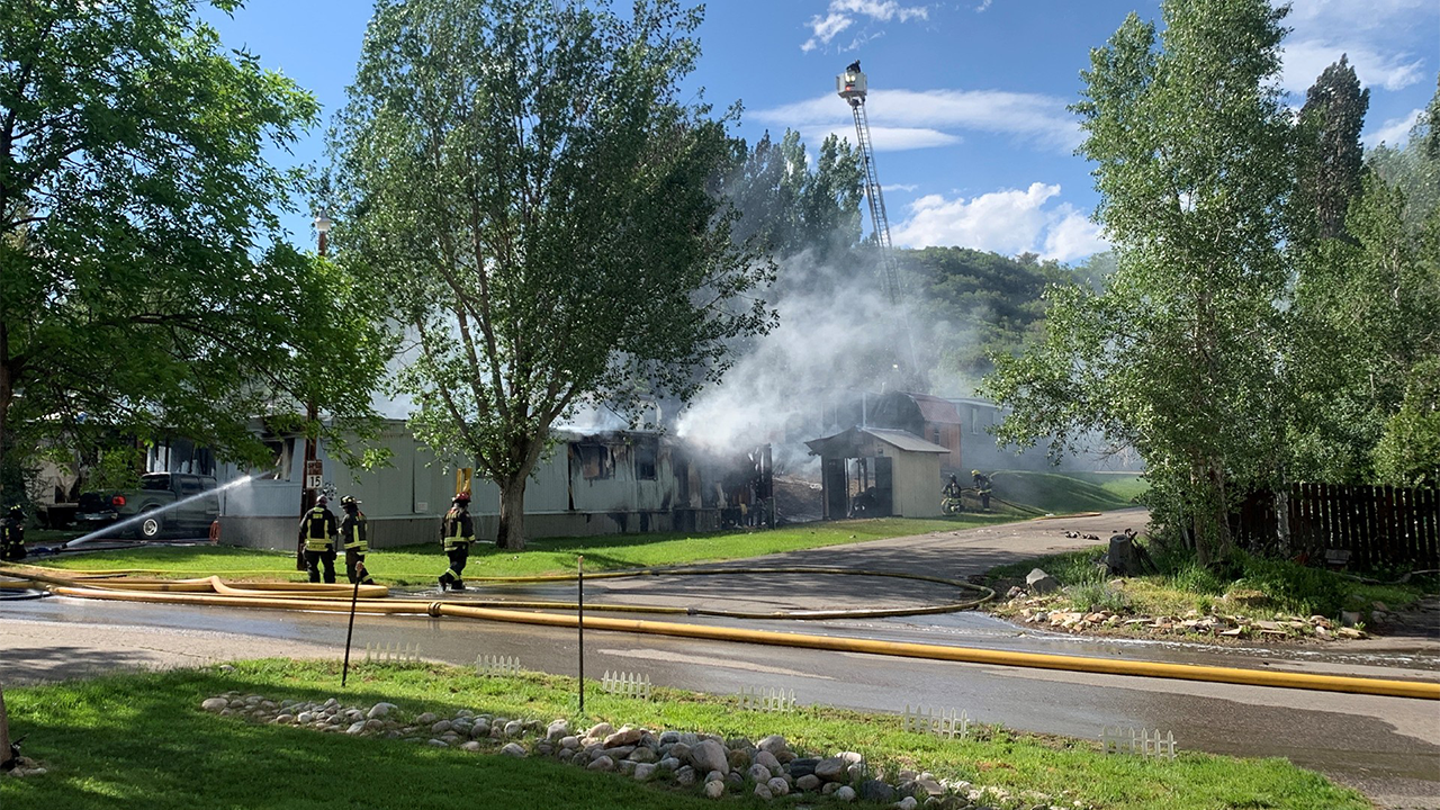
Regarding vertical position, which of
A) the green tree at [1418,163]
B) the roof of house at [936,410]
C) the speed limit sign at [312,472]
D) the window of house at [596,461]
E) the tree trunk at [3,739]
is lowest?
the tree trunk at [3,739]

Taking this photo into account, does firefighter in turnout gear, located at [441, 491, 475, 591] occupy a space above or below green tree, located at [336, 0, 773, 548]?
below

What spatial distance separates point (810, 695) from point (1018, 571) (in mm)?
11132

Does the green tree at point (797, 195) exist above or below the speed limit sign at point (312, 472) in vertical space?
above

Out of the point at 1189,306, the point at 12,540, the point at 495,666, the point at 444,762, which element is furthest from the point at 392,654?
the point at 12,540

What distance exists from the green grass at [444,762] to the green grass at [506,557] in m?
10.5

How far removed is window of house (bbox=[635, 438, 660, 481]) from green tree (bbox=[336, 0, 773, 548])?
27.7 feet

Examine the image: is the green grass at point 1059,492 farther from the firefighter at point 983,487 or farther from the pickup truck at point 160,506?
the pickup truck at point 160,506

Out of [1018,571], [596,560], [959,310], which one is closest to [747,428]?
[596,560]

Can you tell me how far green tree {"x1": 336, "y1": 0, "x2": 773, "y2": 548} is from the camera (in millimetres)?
23844

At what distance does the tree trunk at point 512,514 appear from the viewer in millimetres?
25406

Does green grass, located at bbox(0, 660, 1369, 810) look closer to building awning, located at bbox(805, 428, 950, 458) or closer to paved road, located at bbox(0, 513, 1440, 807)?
paved road, located at bbox(0, 513, 1440, 807)

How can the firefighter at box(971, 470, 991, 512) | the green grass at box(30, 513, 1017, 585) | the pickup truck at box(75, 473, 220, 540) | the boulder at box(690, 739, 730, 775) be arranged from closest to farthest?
1. the boulder at box(690, 739, 730, 775)
2. the green grass at box(30, 513, 1017, 585)
3. the pickup truck at box(75, 473, 220, 540)
4. the firefighter at box(971, 470, 991, 512)

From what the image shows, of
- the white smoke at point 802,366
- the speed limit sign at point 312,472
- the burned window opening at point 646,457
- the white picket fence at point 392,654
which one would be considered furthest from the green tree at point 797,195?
the white picket fence at point 392,654

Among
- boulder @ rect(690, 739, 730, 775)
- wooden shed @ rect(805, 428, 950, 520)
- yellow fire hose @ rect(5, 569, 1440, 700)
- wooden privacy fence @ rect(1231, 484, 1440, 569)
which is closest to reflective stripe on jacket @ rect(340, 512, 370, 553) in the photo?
yellow fire hose @ rect(5, 569, 1440, 700)
